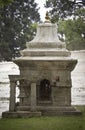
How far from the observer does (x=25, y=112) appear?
15.2m

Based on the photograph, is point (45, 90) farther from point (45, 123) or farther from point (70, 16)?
point (70, 16)

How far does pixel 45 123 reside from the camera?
1298 cm

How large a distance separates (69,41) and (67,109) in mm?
42977

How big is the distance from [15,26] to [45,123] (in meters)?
39.5

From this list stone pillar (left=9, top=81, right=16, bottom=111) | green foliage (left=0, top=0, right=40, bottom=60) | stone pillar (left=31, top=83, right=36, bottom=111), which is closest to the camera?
stone pillar (left=31, top=83, right=36, bottom=111)

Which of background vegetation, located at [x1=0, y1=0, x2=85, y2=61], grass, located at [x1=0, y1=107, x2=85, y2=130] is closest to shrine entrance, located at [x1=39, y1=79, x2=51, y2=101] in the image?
grass, located at [x1=0, y1=107, x2=85, y2=130]

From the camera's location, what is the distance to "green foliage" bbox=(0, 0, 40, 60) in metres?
50.6

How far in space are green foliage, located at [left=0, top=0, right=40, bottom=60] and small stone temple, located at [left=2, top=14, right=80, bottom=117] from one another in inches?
1297

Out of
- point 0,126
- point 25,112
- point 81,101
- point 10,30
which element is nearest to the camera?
point 0,126

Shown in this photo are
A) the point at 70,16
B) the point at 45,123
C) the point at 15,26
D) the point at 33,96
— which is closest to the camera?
the point at 45,123

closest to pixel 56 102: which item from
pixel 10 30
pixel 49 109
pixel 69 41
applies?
pixel 49 109

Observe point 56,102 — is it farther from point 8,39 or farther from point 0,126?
point 8,39

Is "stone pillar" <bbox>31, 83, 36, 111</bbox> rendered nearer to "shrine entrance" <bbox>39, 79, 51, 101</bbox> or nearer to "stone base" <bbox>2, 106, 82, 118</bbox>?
"stone base" <bbox>2, 106, 82, 118</bbox>

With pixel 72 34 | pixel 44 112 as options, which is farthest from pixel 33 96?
pixel 72 34
